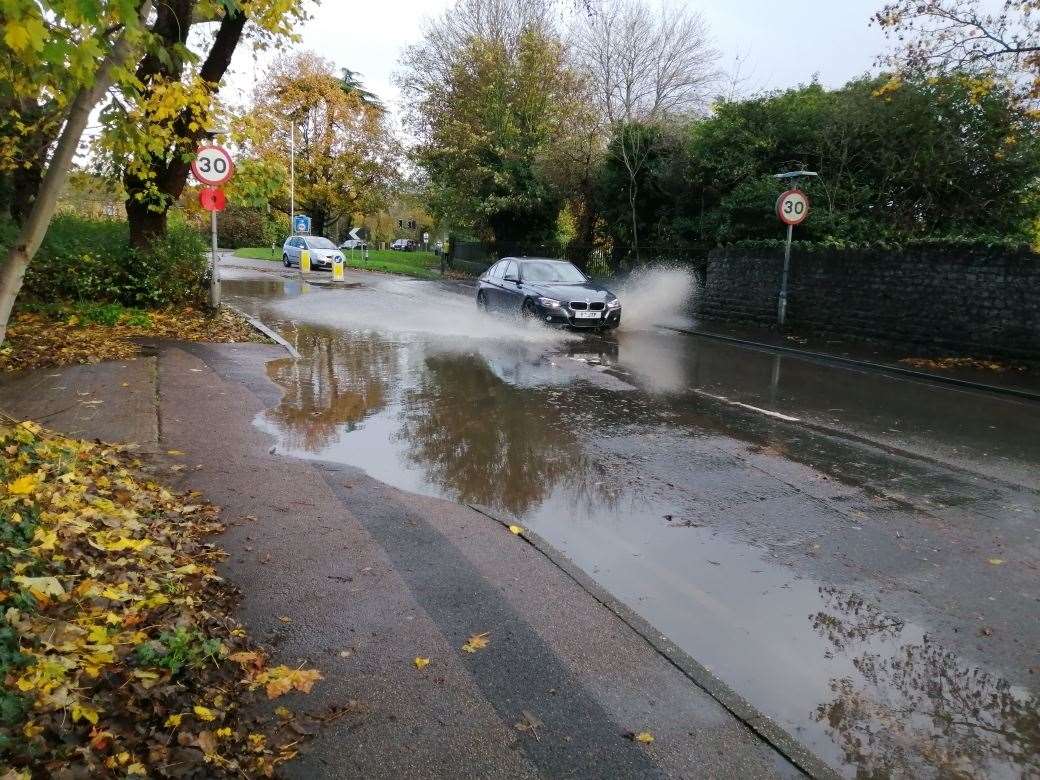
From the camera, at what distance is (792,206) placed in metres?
16.2

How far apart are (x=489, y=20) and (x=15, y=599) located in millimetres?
39204

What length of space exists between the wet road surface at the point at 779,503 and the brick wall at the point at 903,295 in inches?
94.7

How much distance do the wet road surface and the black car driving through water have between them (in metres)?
2.34

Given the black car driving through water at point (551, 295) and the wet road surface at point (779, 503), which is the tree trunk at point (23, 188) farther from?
the black car driving through water at point (551, 295)

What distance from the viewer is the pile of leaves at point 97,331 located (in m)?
9.71

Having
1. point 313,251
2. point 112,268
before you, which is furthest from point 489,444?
point 313,251

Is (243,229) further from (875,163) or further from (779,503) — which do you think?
(779,503)

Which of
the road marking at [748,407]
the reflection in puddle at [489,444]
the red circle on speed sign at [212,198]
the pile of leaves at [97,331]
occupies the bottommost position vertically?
the reflection in puddle at [489,444]

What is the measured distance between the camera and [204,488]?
5516 millimetres

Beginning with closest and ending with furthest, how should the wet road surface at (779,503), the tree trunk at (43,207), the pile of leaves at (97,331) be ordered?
the wet road surface at (779,503) → the tree trunk at (43,207) → the pile of leaves at (97,331)

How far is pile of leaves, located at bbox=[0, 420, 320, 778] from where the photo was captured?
2502 millimetres

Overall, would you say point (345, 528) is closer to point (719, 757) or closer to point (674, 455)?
point (719, 757)

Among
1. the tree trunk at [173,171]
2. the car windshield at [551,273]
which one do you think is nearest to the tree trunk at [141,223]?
the tree trunk at [173,171]

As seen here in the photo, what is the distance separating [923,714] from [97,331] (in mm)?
12261
